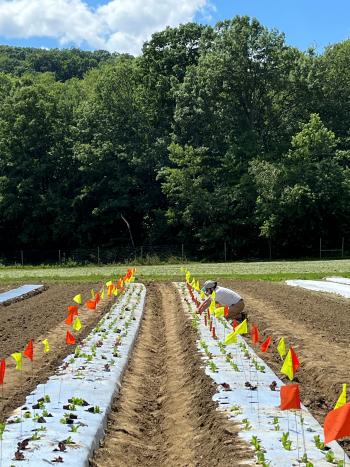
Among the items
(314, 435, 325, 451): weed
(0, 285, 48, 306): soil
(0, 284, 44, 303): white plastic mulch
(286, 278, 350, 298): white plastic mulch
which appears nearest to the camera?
(314, 435, 325, 451): weed

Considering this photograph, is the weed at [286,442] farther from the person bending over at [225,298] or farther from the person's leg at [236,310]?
the person's leg at [236,310]

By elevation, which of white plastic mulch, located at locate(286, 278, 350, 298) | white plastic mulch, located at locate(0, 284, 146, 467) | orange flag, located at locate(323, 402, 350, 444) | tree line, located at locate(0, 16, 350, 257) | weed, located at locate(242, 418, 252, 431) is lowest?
white plastic mulch, located at locate(0, 284, 146, 467)

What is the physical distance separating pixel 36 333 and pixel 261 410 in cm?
783

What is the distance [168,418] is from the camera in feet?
25.1

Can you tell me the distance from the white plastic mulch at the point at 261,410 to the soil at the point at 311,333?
418 mm

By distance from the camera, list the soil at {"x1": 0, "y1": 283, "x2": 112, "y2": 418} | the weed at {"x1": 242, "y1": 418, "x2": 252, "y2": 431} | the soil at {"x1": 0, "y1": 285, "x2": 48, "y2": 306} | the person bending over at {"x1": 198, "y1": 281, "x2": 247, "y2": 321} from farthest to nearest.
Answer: the soil at {"x1": 0, "y1": 285, "x2": 48, "y2": 306} < the person bending over at {"x1": 198, "y1": 281, "x2": 247, "y2": 321} < the soil at {"x1": 0, "y1": 283, "x2": 112, "y2": 418} < the weed at {"x1": 242, "y1": 418, "x2": 252, "y2": 431}

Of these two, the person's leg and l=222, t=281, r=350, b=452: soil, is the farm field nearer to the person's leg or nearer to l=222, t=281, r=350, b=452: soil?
l=222, t=281, r=350, b=452: soil

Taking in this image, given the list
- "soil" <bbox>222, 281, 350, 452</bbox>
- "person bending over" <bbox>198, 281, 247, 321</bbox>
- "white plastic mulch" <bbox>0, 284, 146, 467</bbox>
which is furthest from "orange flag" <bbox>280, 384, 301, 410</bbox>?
"person bending over" <bbox>198, 281, 247, 321</bbox>

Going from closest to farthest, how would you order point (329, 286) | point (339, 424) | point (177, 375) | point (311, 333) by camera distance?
point (339, 424) < point (177, 375) < point (311, 333) < point (329, 286)

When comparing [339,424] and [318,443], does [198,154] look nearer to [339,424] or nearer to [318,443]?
[318,443]

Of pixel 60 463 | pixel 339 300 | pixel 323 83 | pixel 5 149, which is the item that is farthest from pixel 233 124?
pixel 60 463

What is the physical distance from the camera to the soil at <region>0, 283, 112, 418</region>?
8.45 metres

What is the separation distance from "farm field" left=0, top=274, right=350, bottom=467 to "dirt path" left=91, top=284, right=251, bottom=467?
13 millimetres

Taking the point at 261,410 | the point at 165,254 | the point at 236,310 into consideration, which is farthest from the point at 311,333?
the point at 165,254
